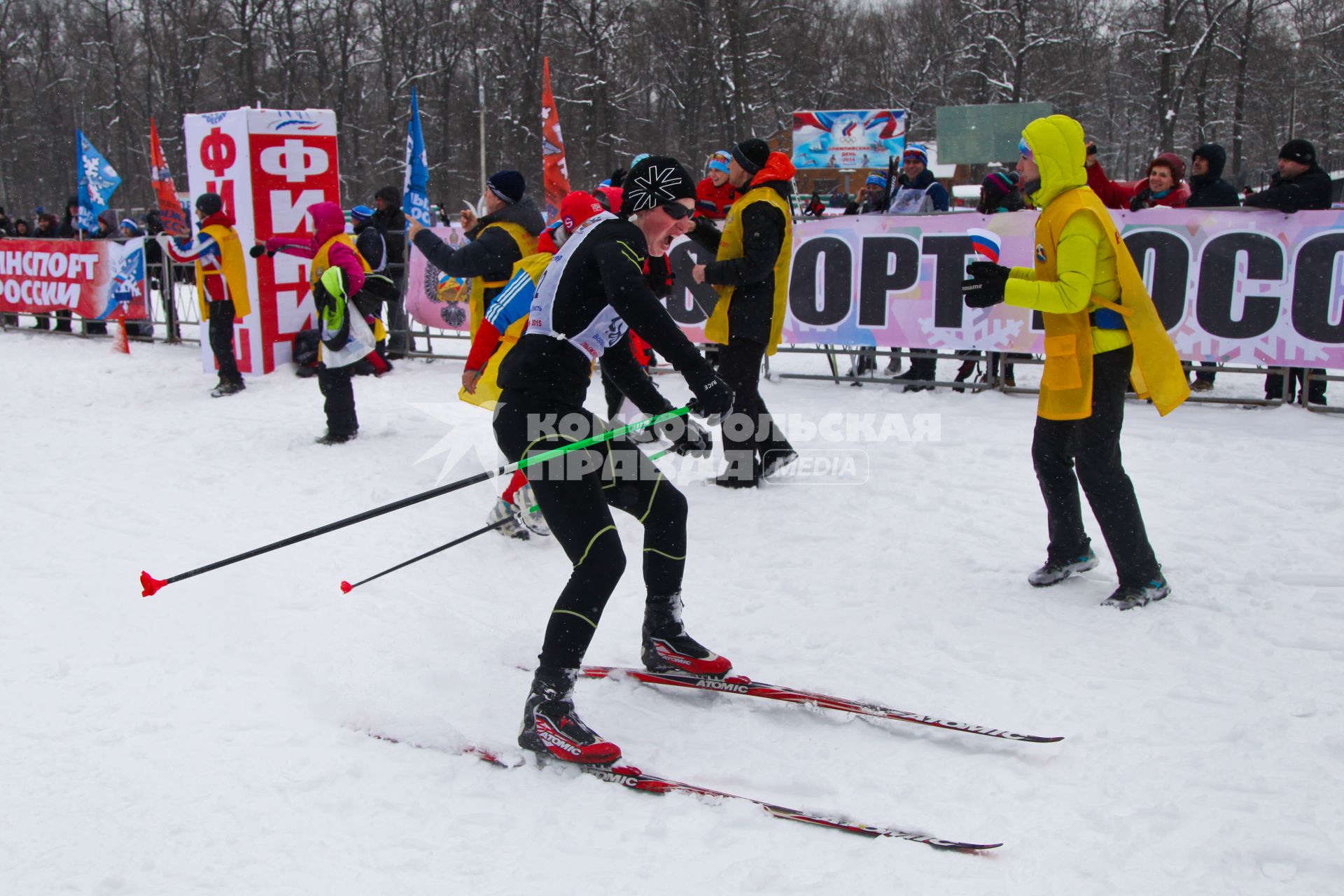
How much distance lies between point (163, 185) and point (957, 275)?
Result: 401 inches

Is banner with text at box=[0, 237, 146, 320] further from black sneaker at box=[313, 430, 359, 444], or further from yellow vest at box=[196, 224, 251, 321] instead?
black sneaker at box=[313, 430, 359, 444]

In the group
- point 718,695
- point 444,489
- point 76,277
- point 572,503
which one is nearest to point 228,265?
point 76,277

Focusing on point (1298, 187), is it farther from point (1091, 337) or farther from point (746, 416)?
point (746, 416)

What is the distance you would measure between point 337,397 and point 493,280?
237 centimetres

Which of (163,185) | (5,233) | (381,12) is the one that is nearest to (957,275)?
(163,185)

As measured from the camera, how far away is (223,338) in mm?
9883

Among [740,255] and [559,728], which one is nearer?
[559,728]

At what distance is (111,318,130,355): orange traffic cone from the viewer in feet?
41.2

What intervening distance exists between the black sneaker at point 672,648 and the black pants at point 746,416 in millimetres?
2266

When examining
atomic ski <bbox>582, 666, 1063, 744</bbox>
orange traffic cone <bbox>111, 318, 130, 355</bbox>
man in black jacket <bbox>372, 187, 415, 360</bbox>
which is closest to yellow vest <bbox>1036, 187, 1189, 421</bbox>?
atomic ski <bbox>582, 666, 1063, 744</bbox>

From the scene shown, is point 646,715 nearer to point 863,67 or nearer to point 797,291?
point 797,291

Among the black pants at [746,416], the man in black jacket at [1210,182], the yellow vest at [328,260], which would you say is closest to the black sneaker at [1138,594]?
the black pants at [746,416]

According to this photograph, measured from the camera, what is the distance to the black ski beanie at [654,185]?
3.38m

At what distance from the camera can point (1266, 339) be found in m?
7.37
